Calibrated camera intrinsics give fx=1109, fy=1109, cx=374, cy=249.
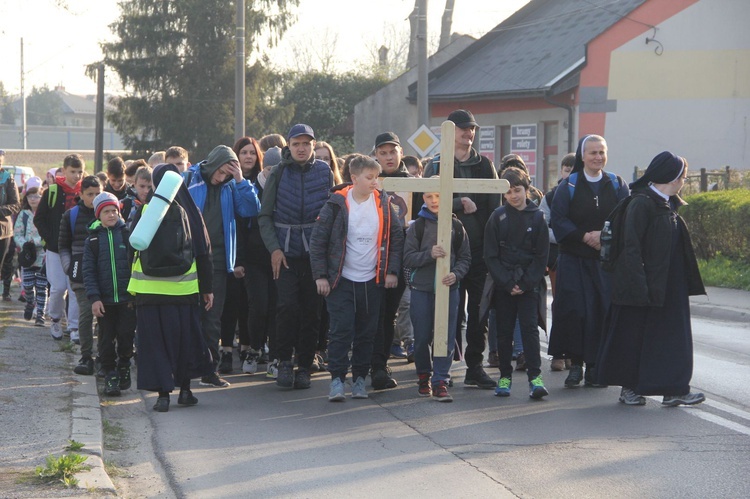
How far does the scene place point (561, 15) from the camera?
35.4 meters

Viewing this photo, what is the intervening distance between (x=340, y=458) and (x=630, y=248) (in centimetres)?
284

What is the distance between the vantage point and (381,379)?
9.12m

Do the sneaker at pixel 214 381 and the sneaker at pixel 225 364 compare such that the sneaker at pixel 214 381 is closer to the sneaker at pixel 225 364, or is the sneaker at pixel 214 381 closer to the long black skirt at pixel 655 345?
the sneaker at pixel 225 364

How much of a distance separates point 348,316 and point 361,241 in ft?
1.97

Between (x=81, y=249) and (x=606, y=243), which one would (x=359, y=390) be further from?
(x=81, y=249)

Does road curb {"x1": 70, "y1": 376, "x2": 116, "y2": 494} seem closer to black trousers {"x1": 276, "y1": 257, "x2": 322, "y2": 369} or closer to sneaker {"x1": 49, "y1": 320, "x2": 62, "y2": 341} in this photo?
black trousers {"x1": 276, "y1": 257, "x2": 322, "y2": 369}

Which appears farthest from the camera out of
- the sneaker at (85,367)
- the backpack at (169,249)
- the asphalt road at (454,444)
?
the sneaker at (85,367)

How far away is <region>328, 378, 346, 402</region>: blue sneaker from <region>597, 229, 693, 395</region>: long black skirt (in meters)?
1.99

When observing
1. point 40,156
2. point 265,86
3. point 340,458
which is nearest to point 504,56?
point 265,86

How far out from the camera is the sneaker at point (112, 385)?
8.93m

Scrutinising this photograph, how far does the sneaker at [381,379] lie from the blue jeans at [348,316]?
0.36m

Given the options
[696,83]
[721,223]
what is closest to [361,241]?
[721,223]

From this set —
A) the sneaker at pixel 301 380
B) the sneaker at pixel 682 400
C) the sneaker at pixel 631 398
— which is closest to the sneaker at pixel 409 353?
the sneaker at pixel 301 380

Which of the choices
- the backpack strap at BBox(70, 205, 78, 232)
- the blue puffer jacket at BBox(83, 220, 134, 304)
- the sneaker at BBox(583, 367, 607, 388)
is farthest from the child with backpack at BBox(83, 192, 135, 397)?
the sneaker at BBox(583, 367, 607, 388)
